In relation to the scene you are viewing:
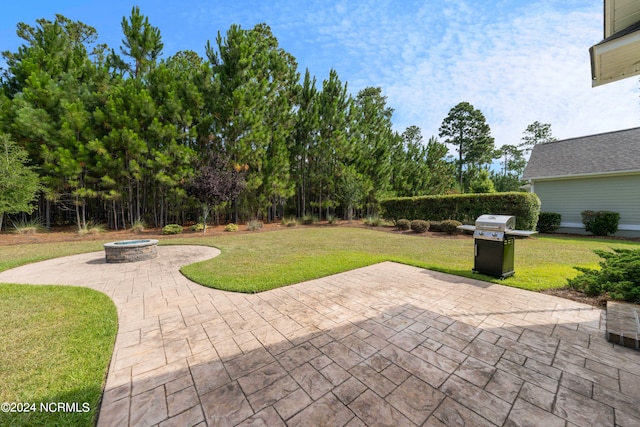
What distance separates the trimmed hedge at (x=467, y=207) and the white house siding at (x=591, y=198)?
10.4 ft

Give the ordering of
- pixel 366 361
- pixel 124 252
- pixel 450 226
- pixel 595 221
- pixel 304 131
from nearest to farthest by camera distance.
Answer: pixel 366 361 < pixel 124 252 < pixel 595 221 < pixel 450 226 < pixel 304 131

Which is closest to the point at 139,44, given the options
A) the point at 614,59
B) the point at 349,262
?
the point at 349,262

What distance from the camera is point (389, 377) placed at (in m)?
1.95

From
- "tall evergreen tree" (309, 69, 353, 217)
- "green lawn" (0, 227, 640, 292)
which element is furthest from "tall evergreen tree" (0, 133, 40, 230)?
"tall evergreen tree" (309, 69, 353, 217)

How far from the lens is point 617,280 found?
352cm

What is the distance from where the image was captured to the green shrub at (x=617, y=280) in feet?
10.5

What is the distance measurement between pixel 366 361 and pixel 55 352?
120 inches

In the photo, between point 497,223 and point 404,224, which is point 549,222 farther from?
point 497,223

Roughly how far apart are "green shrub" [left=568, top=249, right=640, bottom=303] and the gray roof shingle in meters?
10.2

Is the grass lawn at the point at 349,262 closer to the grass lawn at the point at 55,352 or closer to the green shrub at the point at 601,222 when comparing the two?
the grass lawn at the point at 55,352

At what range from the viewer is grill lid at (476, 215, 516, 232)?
405cm

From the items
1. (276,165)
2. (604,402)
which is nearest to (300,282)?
(604,402)

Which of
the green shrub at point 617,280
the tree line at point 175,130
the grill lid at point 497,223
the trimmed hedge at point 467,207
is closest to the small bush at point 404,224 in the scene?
the trimmed hedge at point 467,207

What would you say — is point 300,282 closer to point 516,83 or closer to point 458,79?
point 458,79
